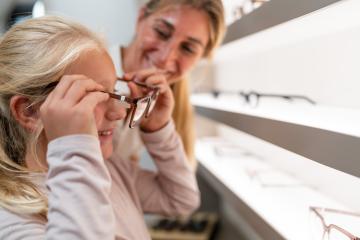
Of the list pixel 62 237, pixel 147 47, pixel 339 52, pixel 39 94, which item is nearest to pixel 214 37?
pixel 147 47

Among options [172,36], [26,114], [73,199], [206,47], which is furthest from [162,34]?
[73,199]

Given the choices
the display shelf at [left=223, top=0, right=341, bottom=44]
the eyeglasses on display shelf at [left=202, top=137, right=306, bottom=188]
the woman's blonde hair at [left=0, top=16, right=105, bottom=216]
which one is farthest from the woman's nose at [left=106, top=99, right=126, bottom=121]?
the eyeglasses on display shelf at [left=202, top=137, right=306, bottom=188]

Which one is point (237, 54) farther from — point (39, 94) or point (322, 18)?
point (39, 94)

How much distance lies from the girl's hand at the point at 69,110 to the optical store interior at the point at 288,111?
0.82 ft

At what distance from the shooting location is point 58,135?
1.68 feet

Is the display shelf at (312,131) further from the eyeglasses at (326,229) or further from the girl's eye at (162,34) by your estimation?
the girl's eye at (162,34)

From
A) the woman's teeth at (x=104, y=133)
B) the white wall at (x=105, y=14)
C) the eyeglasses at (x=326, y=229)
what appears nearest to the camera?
the eyeglasses at (x=326, y=229)

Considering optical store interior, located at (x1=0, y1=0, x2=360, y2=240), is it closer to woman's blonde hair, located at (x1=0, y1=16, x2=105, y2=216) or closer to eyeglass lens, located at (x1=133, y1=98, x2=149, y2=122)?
woman's blonde hair, located at (x1=0, y1=16, x2=105, y2=216)

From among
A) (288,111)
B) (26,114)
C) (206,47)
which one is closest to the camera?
(26,114)

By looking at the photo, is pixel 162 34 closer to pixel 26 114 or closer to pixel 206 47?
pixel 206 47

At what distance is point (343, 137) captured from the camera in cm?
47

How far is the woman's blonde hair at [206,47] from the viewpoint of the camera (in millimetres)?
938

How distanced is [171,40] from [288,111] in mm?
346

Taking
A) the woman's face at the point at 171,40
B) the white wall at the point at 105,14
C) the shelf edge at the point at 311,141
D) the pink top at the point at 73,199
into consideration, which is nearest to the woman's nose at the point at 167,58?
the woman's face at the point at 171,40
